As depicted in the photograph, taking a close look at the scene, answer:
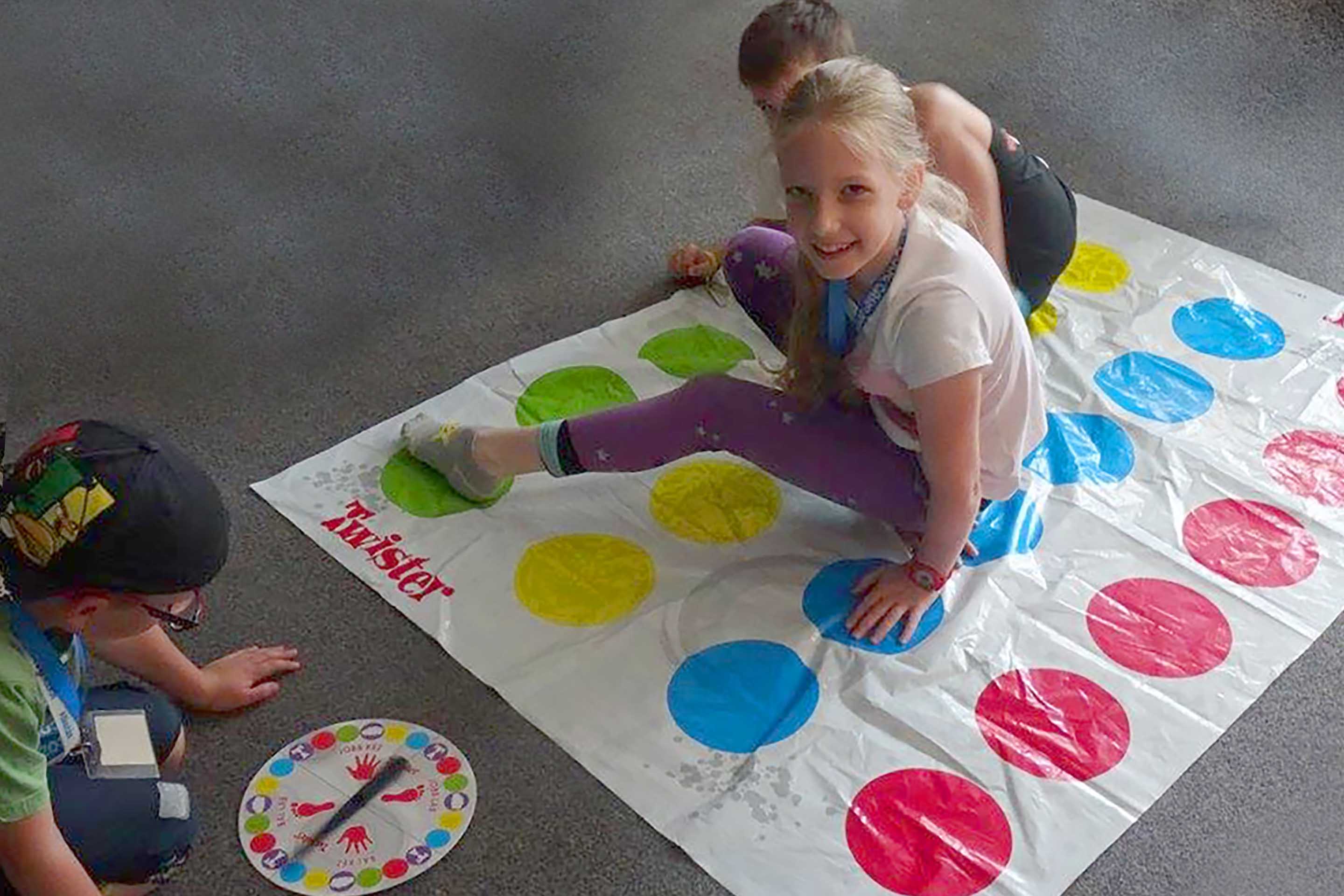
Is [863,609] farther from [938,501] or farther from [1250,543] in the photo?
[1250,543]

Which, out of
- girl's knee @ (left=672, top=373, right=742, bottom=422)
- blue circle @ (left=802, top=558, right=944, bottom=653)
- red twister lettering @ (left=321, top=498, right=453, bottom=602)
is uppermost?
girl's knee @ (left=672, top=373, right=742, bottom=422)

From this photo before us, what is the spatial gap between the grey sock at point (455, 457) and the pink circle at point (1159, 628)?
585 mm

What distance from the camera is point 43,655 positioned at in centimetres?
94

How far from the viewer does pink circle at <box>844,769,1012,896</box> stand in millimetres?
1096

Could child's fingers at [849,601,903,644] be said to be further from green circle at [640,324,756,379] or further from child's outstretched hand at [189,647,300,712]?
child's outstretched hand at [189,647,300,712]

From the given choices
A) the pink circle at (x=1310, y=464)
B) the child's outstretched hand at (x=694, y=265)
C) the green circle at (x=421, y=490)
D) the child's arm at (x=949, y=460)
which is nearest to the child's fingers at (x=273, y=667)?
the green circle at (x=421, y=490)

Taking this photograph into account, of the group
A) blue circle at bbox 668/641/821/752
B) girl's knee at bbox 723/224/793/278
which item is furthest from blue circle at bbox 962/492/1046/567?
girl's knee at bbox 723/224/793/278

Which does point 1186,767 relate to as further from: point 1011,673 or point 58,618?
point 58,618

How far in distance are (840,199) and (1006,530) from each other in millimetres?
422

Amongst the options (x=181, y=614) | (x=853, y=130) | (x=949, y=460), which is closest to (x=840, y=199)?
(x=853, y=130)

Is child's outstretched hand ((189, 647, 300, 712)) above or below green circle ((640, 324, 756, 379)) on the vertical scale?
below

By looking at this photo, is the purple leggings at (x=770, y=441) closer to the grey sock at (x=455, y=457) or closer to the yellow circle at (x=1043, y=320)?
the grey sock at (x=455, y=457)

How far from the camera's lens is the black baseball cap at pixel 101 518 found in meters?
0.88

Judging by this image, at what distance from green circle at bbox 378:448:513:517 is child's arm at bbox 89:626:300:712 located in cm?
21
